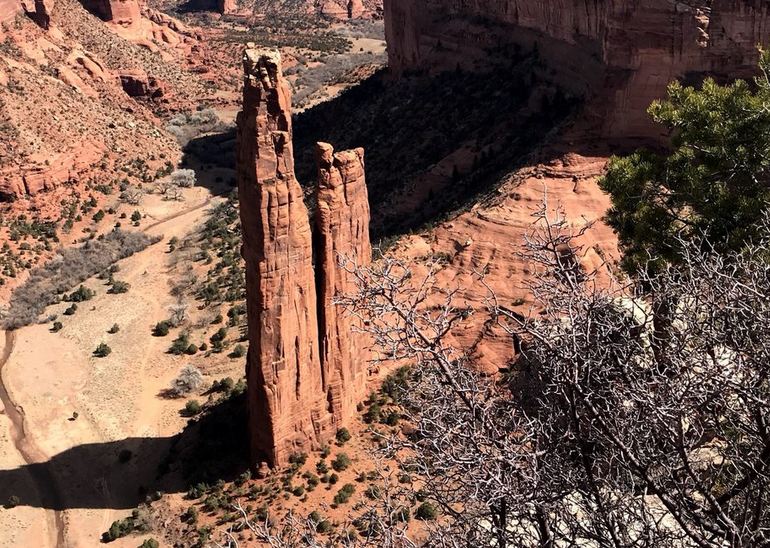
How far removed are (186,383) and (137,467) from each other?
5.78 metres

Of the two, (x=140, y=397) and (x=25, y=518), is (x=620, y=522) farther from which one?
(x=140, y=397)

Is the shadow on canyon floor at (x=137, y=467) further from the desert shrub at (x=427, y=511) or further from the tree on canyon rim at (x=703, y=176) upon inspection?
the tree on canyon rim at (x=703, y=176)

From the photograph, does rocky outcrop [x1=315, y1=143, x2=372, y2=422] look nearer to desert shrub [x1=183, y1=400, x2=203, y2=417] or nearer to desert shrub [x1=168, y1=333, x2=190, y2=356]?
desert shrub [x1=183, y1=400, x2=203, y2=417]

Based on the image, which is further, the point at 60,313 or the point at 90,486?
the point at 60,313

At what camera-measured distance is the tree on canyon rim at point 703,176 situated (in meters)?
18.1

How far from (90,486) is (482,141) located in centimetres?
3036

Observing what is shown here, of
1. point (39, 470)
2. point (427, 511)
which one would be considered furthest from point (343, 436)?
point (39, 470)

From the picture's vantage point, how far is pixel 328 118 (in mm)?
72688

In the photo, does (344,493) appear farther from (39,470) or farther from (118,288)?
(118,288)

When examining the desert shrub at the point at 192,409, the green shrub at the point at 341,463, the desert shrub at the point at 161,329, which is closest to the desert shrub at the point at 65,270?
the desert shrub at the point at 161,329

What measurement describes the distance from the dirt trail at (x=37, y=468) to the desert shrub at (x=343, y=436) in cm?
1051

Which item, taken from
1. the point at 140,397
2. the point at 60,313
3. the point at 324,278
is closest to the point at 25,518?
the point at 140,397

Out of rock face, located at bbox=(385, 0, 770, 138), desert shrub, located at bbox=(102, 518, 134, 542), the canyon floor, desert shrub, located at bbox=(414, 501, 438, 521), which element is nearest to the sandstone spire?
the canyon floor

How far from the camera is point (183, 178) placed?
69000 millimetres
